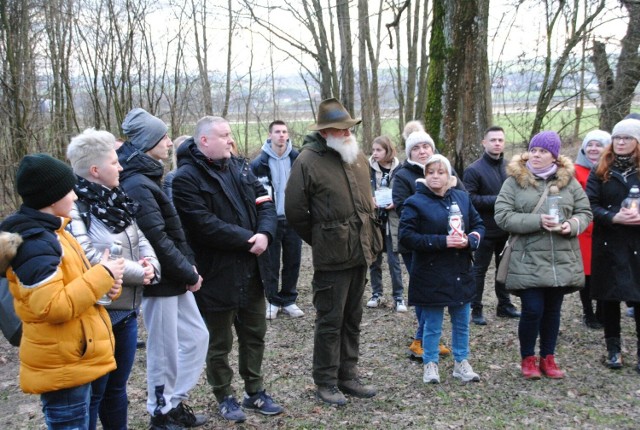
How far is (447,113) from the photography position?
894cm

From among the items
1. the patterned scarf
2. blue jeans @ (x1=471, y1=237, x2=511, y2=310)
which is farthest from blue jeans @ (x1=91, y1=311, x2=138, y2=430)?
blue jeans @ (x1=471, y1=237, x2=511, y2=310)

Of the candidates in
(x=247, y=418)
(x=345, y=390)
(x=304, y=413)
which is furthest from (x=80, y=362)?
(x=345, y=390)

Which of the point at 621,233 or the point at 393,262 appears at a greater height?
the point at 621,233

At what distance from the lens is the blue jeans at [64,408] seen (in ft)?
10.3

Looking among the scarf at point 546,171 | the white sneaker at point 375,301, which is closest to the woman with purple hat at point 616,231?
the scarf at point 546,171

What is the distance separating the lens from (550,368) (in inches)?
211

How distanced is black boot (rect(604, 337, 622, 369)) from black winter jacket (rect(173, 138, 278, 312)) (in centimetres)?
338

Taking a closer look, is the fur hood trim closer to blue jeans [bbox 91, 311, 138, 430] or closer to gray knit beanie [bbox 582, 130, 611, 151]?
gray knit beanie [bbox 582, 130, 611, 151]

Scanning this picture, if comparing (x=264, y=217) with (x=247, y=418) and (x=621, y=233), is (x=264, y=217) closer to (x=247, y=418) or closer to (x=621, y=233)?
(x=247, y=418)

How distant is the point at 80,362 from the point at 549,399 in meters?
3.63

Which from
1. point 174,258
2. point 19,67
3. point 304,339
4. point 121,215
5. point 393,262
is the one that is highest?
point 19,67

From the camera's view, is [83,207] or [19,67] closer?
[83,207]

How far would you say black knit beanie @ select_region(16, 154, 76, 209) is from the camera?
10.0ft

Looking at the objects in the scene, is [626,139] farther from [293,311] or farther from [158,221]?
[293,311]
